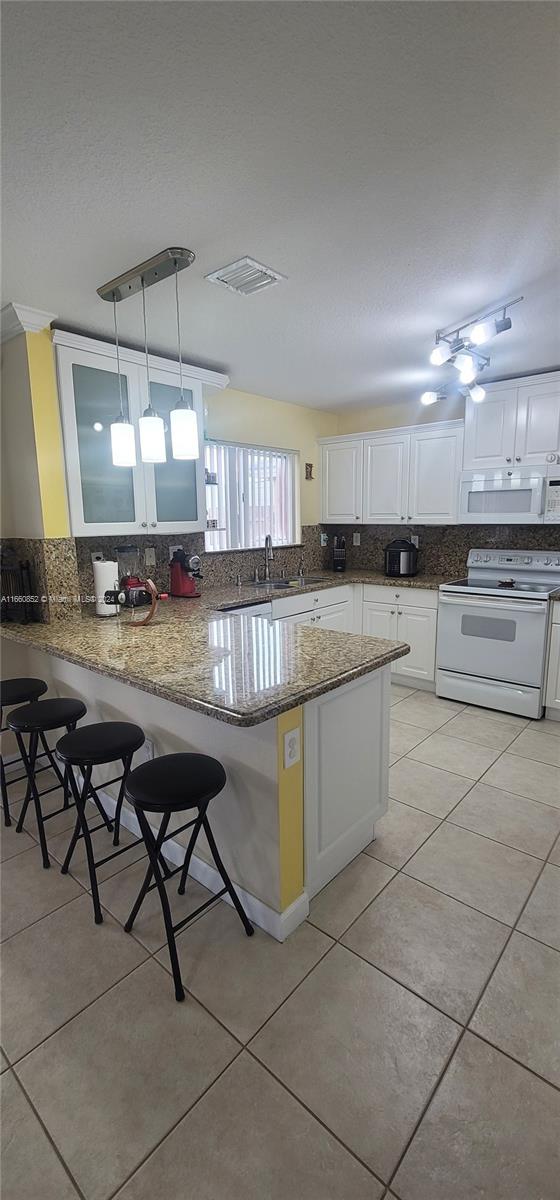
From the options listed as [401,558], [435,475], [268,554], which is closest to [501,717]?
[401,558]

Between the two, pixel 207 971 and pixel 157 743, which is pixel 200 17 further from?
pixel 207 971

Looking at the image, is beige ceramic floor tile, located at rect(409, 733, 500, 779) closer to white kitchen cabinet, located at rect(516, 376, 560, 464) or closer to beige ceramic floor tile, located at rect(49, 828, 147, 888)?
beige ceramic floor tile, located at rect(49, 828, 147, 888)

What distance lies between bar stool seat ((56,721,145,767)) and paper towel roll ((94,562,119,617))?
2.95ft

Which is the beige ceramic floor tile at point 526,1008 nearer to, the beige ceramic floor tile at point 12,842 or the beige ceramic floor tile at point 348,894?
the beige ceramic floor tile at point 348,894

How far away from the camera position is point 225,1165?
1137mm

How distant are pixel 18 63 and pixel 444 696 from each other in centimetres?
389

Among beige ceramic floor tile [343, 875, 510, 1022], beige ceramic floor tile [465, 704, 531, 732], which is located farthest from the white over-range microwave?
beige ceramic floor tile [343, 875, 510, 1022]

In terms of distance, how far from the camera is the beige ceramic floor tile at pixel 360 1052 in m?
1.21

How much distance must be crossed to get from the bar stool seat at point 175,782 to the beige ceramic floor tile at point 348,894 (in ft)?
2.31

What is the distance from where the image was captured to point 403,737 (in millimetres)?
3289

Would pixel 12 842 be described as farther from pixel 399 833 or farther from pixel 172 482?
pixel 172 482

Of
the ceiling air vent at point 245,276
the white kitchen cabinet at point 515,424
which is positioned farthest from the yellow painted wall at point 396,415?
the ceiling air vent at point 245,276

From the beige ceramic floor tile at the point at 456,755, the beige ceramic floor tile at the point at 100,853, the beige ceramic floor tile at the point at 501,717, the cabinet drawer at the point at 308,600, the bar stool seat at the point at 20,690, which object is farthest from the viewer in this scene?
the cabinet drawer at the point at 308,600

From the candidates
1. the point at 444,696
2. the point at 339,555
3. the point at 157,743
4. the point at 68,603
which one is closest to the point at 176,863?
the point at 157,743
